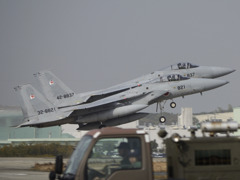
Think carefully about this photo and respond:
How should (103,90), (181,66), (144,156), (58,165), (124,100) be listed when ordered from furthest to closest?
(103,90)
(181,66)
(124,100)
(58,165)
(144,156)

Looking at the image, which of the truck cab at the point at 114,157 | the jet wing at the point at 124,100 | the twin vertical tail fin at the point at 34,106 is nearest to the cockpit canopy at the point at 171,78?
the jet wing at the point at 124,100

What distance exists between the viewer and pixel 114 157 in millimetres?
7961

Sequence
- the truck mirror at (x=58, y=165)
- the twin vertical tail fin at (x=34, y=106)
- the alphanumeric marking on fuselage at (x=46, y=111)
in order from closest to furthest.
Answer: the truck mirror at (x=58, y=165)
the twin vertical tail fin at (x=34, y=106)
the alphanumeric marking on fuselage at (x=46, y=111)

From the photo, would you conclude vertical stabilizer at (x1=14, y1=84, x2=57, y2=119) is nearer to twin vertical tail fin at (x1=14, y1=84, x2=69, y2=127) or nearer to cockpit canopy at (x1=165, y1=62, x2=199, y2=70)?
twin vertical tail fin at (x1=14, y1=84, x2=69, y2=127)

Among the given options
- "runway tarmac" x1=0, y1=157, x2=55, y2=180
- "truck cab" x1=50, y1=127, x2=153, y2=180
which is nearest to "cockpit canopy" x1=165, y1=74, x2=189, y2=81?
"runway tarmac" x1=0, y1=157, x2=55, y2=180

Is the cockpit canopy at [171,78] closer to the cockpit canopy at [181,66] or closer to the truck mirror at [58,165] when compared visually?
the cockpit canopy at [181,66]

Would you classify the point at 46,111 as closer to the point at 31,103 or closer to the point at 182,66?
the point at 31,103

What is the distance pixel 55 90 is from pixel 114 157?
36292 mm

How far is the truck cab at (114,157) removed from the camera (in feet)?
25.5

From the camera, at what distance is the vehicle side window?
7.86 m

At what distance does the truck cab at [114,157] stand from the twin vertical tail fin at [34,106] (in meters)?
35.0

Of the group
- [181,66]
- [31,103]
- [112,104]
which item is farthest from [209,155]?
[31,103]

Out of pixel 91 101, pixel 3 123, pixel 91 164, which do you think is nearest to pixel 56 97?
pixel 91 101

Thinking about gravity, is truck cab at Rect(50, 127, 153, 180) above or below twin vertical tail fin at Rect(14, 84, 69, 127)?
below
